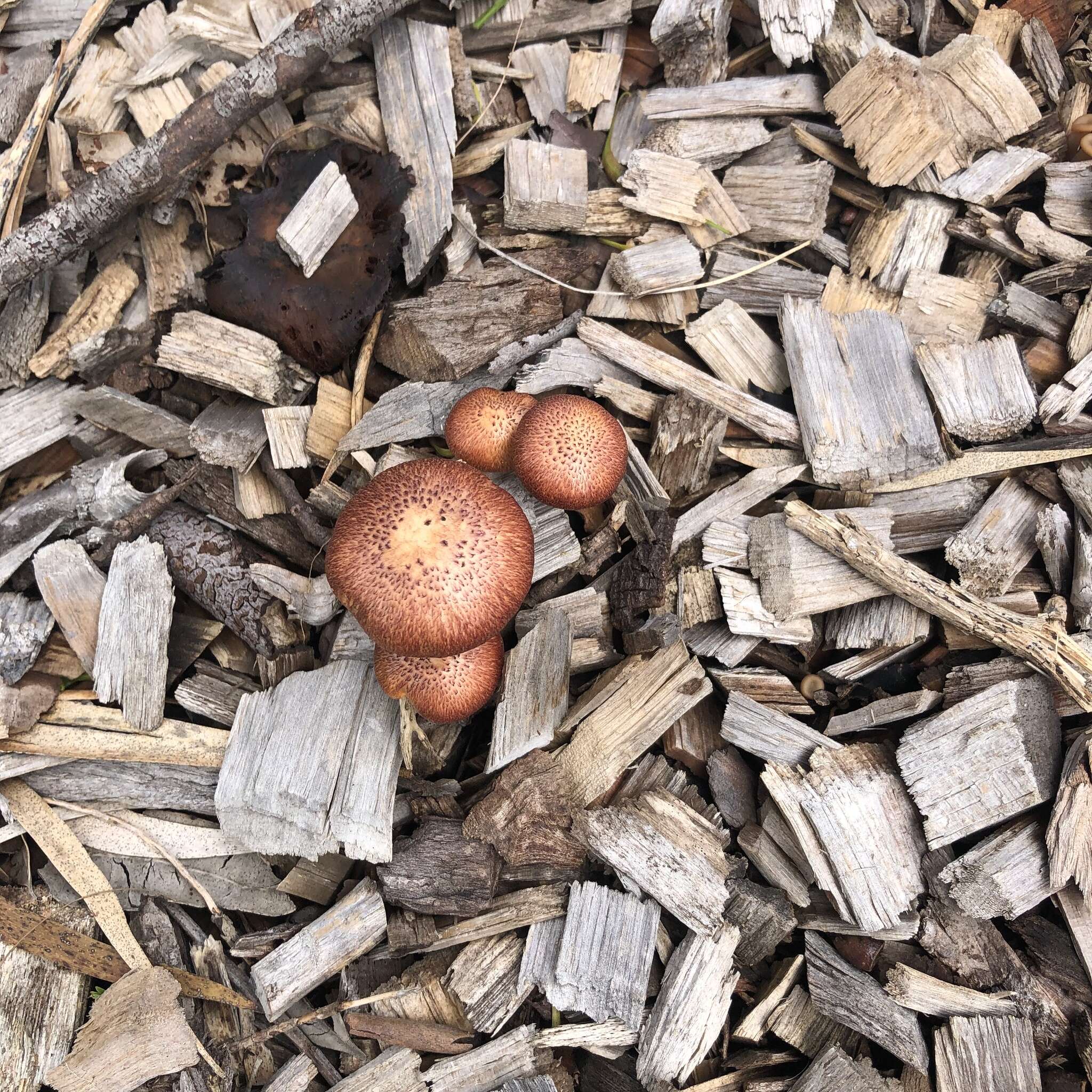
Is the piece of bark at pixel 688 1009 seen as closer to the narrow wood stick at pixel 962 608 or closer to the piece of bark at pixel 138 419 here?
the narrow wood stick at pixel 962 608

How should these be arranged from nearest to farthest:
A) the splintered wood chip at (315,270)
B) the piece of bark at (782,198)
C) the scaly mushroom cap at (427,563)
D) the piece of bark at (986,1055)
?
the scaly mushroom cap at (427,563) < the piece of bark at (986,1055) < the splintered wood chip at (315,270) < the piece of bark at (782,198)

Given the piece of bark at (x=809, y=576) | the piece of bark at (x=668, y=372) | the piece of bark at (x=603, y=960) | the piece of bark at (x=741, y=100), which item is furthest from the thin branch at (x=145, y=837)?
the piece of bark at (x=741, y=100)

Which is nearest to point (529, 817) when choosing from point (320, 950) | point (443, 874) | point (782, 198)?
point (443, 874)

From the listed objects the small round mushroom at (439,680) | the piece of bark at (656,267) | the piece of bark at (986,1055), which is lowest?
the piece of bark at (986,1055)

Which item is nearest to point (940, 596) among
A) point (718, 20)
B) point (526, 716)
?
point (526, 716)

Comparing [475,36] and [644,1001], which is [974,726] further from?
[475,36]

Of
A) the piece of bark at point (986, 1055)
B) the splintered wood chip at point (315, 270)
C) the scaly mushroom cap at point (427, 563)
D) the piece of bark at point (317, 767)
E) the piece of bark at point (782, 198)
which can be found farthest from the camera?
the piece of bark at point (782, 198)

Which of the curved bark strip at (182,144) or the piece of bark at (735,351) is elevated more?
the curved bark strip at (182,144)
